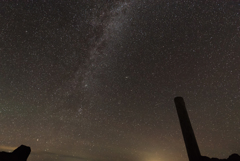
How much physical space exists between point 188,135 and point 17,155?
3.82 metres

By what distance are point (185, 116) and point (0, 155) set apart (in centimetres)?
402

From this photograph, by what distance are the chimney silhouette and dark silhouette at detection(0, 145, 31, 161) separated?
12.1ft

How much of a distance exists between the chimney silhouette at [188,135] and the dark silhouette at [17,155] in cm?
368

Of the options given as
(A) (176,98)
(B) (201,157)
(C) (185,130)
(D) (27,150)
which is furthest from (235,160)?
(D) (27,150)

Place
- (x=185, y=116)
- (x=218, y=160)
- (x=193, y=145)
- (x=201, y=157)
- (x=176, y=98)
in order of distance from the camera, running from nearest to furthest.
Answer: (x=218, y=160) < (x=201, y=157) < (x=193, y=145) < (x=185, y=116) < (x=176, y=98)

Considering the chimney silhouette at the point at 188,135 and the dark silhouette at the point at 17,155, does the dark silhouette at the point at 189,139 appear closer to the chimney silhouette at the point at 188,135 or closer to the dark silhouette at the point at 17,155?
the chimney silhouette at the point at 188,135

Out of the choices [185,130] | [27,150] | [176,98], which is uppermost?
[176,98]

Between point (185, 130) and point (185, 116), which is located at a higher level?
point (185, 116)

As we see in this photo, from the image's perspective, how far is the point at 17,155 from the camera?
3260 millimetres

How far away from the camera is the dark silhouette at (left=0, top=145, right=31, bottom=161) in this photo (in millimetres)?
2998

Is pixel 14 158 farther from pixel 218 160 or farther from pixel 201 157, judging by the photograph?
pixel 218 160

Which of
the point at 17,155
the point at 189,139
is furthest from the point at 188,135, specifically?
the point at 17,155

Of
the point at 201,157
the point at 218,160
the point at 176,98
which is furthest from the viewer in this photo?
the point at 176,98

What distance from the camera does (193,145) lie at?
126 inches
